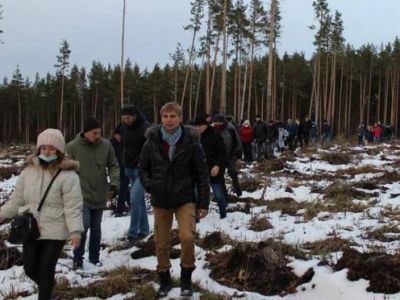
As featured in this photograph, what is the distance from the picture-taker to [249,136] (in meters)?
18.4

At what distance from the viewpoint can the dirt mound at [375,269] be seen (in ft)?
16.7

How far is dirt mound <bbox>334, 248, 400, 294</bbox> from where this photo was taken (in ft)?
16.7

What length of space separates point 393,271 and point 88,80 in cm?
7205

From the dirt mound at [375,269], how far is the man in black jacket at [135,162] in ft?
10.5

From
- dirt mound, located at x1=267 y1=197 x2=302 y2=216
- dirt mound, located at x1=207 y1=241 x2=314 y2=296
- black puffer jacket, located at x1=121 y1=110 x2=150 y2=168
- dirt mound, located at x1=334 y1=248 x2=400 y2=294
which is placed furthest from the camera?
dirt mound, located at x1=267 y1=197 x2=302 y2=216

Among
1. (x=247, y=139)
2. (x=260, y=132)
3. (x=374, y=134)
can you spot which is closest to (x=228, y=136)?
(x=247, y=139)

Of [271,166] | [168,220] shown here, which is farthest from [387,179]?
[168,220]

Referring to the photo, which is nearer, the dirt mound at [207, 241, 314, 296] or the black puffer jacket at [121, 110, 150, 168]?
the dirt mound at [207, 241, 314, 296]

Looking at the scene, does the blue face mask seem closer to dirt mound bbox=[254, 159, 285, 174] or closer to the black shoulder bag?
the black shoulder bag

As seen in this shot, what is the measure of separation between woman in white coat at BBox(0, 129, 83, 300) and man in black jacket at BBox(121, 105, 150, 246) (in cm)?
300

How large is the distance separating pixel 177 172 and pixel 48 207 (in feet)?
4.27

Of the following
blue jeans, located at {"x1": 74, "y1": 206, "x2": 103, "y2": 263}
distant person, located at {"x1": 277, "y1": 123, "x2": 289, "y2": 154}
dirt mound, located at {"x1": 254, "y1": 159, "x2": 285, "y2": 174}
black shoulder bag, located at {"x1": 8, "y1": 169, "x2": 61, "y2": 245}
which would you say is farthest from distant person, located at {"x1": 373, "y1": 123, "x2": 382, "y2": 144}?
black shoulder bag, located at {"x1": 8, "y1": 169, "x2": 61, "y2": 245}

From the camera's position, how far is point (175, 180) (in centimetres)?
515

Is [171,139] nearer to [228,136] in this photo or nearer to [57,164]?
[57,164]
